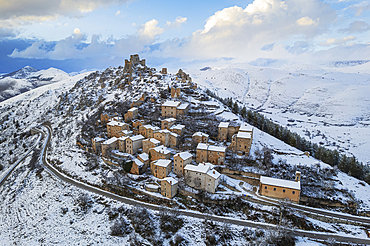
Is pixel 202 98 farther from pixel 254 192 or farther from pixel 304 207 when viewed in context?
pixel 304 207

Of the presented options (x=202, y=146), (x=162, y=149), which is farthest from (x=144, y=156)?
(x=202, y=146)

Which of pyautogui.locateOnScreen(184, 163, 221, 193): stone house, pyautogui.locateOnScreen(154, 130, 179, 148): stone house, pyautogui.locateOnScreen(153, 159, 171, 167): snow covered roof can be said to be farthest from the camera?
pyautogui.locateOnScreen(154, 130, 179, 148): stone house

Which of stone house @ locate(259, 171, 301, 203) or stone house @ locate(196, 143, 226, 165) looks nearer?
stone house @ locate(259, 171, 301, 203)

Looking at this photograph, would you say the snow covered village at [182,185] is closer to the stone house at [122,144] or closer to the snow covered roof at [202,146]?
the stone house at [122,144]

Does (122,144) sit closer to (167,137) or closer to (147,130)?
(147,130)

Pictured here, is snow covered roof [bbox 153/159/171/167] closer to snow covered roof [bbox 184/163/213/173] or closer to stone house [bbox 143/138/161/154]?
snow covered roof [bbox 184/163/213/173]

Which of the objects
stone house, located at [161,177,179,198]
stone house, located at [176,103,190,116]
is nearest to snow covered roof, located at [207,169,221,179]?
stone house, located at [161,177,179,198]
